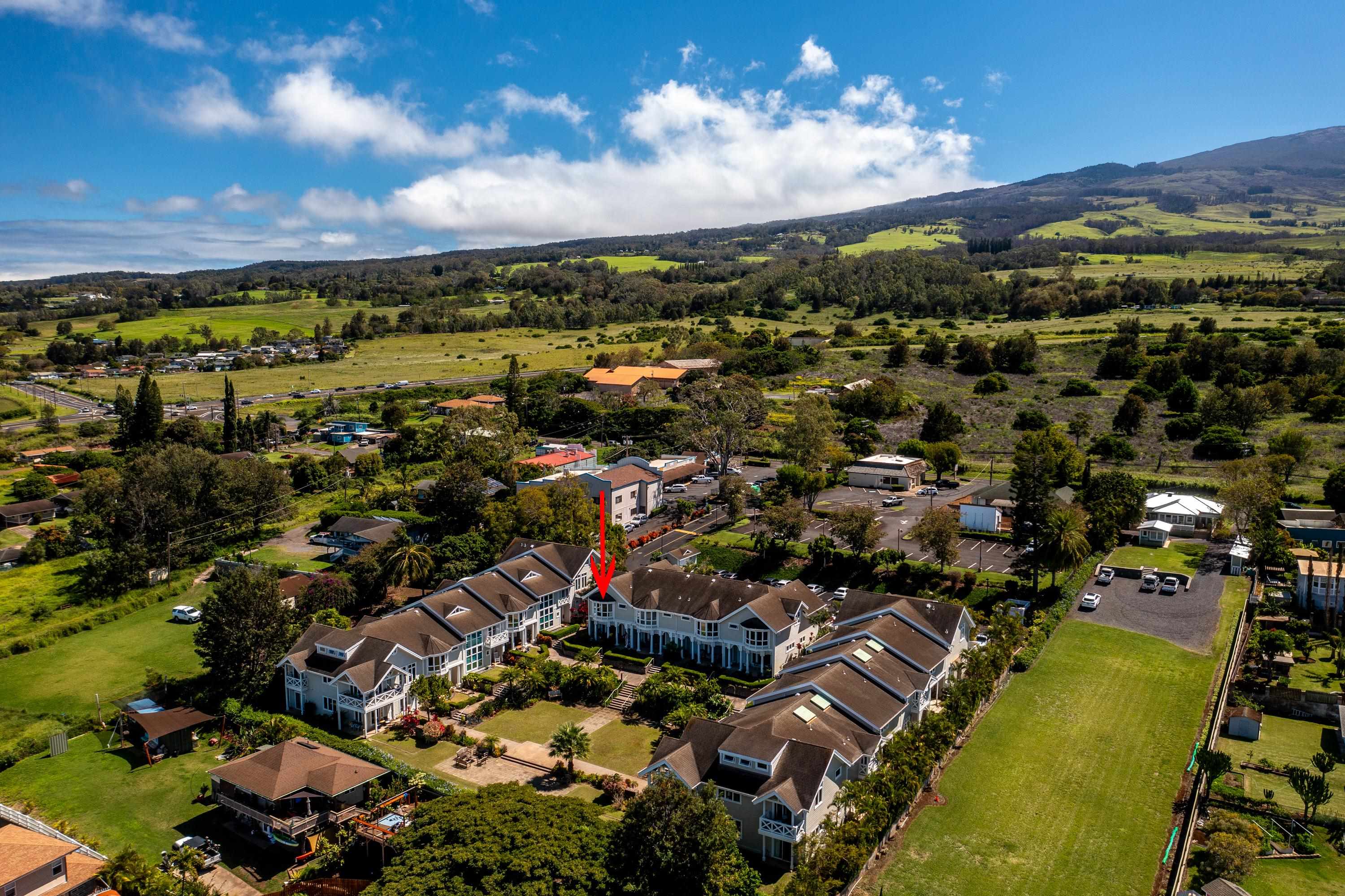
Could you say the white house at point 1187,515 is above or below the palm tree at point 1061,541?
below

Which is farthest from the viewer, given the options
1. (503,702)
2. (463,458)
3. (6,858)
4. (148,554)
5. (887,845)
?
(463,458)

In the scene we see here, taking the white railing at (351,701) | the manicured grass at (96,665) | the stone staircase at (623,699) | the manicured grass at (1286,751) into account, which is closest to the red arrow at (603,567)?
the stone staircase at (623,699)

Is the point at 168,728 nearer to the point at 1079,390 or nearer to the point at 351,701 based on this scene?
the point at 351,701

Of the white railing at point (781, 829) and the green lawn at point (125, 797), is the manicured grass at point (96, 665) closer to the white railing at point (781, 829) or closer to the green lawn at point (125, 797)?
the green lawn at point (125, 797)

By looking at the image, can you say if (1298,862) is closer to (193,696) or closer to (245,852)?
(245,852)

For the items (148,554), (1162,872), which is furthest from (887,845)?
(148,554)

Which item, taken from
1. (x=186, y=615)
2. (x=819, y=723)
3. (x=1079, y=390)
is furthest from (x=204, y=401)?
(x=1079, y=390)
